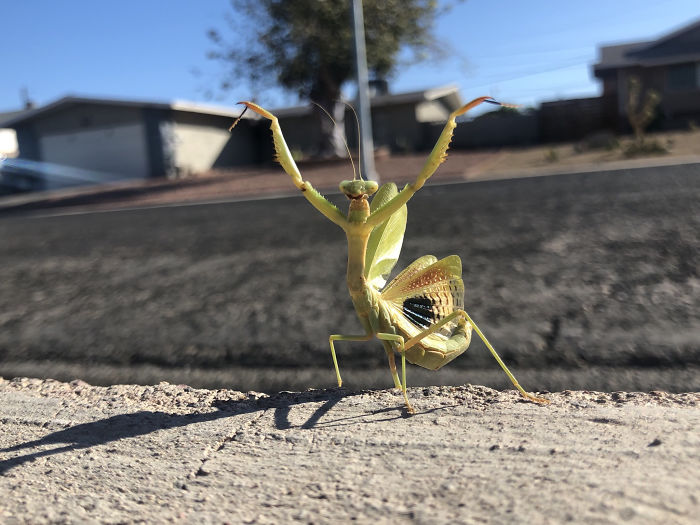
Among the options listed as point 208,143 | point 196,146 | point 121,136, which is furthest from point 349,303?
point 208,143

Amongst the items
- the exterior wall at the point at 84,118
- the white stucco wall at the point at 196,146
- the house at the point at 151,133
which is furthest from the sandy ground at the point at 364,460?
the exterior wall at the point at 84,118

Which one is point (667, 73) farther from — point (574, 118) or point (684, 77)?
point (574, 118)

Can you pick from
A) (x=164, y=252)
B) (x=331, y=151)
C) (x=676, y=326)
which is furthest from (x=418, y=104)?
(x=676, y=326)

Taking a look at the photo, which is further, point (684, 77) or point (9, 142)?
point (9, 142)

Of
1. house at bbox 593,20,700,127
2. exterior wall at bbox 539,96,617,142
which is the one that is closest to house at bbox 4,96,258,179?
exterior wall at bbox 539,96,617,142

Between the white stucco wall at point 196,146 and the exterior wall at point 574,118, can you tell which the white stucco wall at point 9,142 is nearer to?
the white stucco wall at point 196,146

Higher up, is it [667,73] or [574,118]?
[667,73]

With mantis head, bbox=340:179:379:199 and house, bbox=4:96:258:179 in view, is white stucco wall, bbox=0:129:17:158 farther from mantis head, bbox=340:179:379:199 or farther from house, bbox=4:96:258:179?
mantis head, bbox=340:179:379:199
